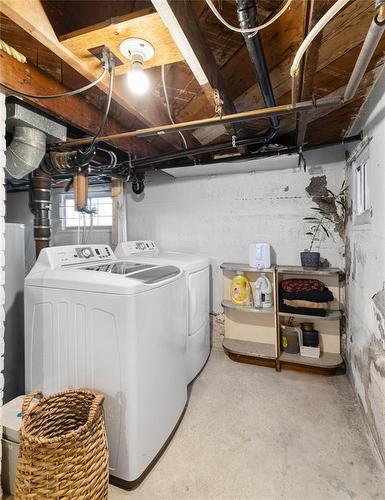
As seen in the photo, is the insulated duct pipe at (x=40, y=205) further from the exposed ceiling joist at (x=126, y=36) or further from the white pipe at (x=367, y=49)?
the white pipe at (x=367, y=49)

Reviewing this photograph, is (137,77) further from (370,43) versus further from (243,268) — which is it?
(243,268)

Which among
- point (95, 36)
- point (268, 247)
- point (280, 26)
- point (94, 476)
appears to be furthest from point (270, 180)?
point (94, 476)

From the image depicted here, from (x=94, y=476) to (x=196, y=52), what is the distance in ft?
6.34

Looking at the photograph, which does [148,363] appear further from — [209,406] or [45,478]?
[209,406]

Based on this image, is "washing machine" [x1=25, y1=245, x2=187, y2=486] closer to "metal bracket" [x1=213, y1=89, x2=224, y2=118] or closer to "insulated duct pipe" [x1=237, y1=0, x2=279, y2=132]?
"metal bracket" [x1=213, y1=89, x2=224, y2=118]

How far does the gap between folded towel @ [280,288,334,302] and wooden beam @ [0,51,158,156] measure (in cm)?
209

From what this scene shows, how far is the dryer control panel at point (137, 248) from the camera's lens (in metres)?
2.58

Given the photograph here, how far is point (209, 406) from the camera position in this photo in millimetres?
2035

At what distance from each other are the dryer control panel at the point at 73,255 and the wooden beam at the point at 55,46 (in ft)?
3.45

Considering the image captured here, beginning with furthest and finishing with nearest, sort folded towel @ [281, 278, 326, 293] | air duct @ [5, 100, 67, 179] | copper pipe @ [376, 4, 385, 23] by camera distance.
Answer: folded towel @ [281, 278, 326, 293], air duct @ [5, 100, 67, 179], copper pipe @ [376, 4, 385, 23]

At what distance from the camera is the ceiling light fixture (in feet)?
3.58

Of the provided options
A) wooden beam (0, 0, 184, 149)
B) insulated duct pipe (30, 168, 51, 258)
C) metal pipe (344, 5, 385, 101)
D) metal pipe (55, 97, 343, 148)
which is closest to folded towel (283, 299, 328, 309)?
metal pipe (55, 97, 343, 148)

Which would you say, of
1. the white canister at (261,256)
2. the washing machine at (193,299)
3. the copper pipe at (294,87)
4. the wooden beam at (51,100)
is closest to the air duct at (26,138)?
the wooden beam at (51,100)

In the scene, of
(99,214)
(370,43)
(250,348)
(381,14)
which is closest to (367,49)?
(370,43)
